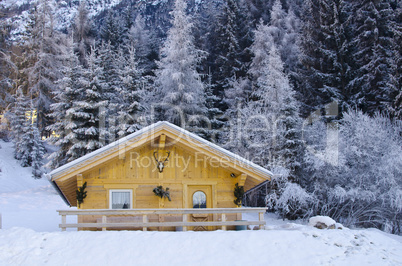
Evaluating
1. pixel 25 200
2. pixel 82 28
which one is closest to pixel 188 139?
pixel 25 200

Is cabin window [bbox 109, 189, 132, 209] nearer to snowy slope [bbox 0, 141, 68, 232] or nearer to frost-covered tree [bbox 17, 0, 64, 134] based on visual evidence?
snowy slope [bbox 0, 141, 68, 232]

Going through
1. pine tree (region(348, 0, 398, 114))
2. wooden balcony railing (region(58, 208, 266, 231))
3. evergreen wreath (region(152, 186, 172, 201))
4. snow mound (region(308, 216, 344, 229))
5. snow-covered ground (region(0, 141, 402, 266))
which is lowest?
snow-covered ground (region(0, 141, 402, 266))

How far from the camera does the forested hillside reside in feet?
71.7

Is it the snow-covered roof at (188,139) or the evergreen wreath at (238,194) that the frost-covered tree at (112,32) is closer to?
the snow-covered roof at (188,139)

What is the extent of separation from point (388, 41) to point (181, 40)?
54.5 ft

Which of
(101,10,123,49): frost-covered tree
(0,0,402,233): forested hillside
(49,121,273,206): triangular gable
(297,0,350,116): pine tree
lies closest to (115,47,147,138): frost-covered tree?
(0,0,402,233): forested hillside

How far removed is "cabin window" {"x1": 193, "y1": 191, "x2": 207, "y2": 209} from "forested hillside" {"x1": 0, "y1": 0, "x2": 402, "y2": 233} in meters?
9.54

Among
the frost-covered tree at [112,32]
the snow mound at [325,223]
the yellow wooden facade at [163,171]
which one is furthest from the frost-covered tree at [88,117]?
the frost-covered tree at [112,32]

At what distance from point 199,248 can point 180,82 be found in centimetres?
1858

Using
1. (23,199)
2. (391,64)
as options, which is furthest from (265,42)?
(23,199)

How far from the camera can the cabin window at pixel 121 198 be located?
536 inches

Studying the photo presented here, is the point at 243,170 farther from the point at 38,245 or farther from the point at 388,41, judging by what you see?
the point at 388,41

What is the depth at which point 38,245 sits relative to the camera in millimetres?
10156

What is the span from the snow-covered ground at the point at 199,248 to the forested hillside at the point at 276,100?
10469 millimetres
